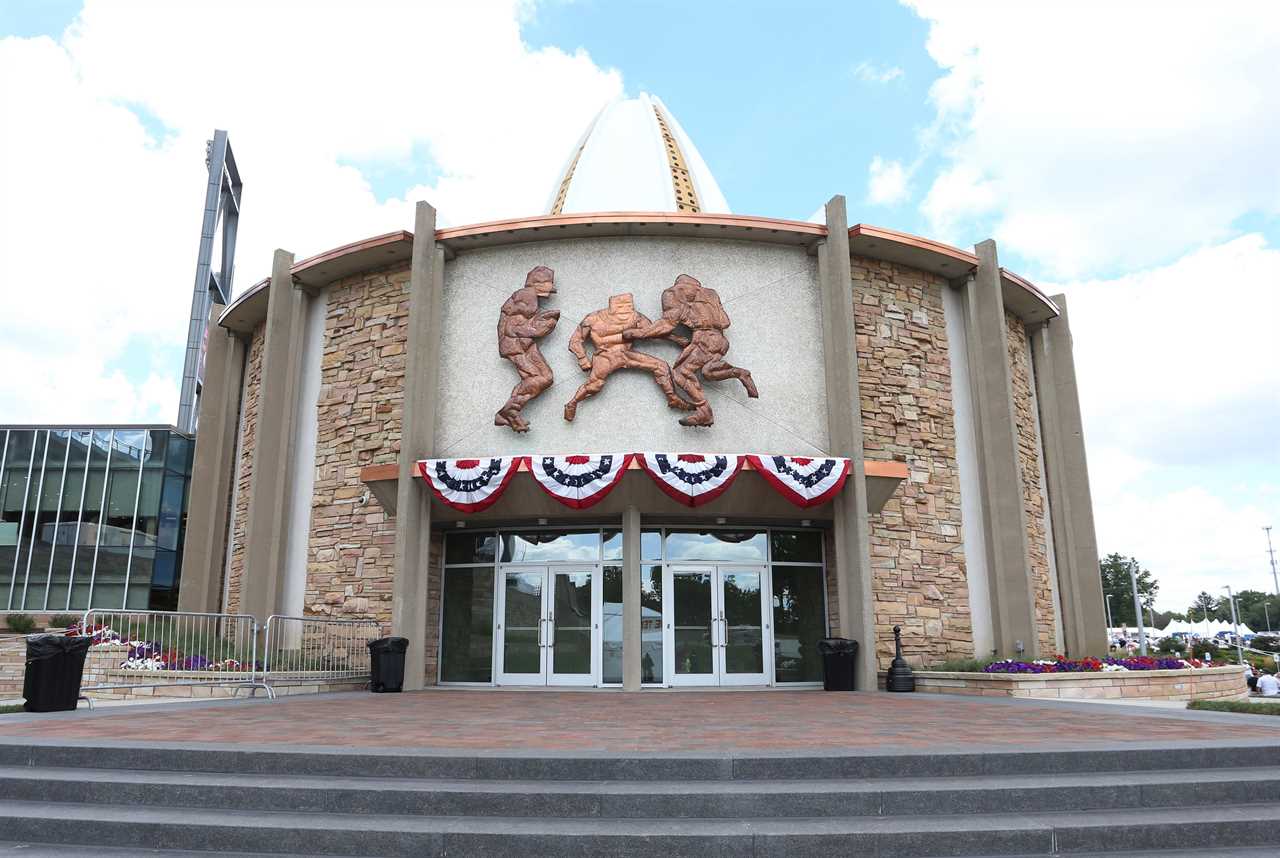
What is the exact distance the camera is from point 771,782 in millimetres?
5605

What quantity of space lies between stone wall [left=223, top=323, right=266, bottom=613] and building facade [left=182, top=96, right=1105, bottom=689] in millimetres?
501

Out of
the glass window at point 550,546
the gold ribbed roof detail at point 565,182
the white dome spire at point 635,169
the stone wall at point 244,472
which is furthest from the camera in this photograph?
the gold ribbed roof detail at point 565,182

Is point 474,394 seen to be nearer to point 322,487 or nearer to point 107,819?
point 322,487

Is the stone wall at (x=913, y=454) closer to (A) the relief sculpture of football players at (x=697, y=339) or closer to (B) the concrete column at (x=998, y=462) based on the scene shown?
(B) the concrete column at (x=998, y=462)

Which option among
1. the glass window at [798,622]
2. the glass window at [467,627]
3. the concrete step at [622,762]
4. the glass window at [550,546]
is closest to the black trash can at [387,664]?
the glass window at [467,627]

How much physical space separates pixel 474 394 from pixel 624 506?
3.61m

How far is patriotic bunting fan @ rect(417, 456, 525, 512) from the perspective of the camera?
14734mm

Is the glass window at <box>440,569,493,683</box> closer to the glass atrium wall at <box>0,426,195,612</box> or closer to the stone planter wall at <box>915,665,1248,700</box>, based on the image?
the stone planter wall at <box>915,665,1248,700</box>

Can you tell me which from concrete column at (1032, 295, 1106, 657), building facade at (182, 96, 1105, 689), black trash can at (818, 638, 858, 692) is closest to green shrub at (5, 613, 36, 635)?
building facade at (182, 96, 1105, 689)

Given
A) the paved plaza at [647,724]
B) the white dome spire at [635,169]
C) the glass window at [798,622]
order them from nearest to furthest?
1. the paved plaza at [647,724]
2. the glass window at [798,622]
3. the white dome spire at [635,169]

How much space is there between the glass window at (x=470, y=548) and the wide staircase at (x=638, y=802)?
34.3 ft

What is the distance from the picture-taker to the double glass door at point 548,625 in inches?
614

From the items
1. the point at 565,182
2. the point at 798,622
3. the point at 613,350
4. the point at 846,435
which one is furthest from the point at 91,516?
the point at 846,435

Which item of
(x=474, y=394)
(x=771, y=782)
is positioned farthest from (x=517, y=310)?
(x=771, y=782)
